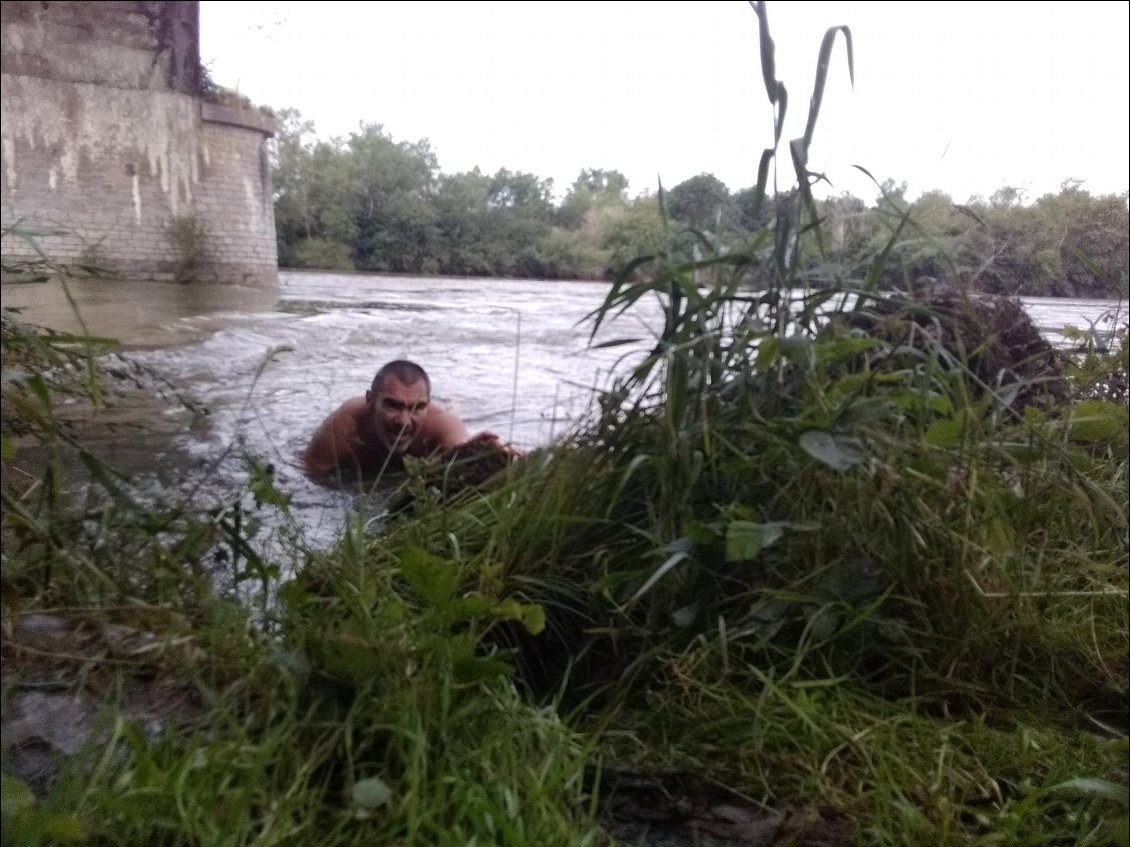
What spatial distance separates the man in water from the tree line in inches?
48.5

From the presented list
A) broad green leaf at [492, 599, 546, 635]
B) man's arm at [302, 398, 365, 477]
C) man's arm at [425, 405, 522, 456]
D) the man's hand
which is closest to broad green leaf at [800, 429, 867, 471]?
broad green leaf at [492, 599, 546, 635]

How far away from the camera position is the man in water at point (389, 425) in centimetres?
482

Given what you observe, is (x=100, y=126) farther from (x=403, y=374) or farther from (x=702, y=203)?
(x=403, y=374)

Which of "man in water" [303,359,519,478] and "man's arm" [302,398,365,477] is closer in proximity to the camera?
"man's arm" [302,398,365,477]

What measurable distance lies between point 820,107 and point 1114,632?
47.7 inches

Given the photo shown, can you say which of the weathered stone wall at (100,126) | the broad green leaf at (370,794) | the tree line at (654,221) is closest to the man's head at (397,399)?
the tree line at (654,221)

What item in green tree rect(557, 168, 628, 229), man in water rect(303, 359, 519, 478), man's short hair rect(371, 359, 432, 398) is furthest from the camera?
man's short hair rect(371, 359, 432, 398)

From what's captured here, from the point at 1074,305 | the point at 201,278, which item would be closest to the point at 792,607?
the point at 1074,305

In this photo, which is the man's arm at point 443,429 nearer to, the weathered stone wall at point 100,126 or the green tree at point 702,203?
the weathered stone wall at point 100,126

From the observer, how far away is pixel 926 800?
1.51m

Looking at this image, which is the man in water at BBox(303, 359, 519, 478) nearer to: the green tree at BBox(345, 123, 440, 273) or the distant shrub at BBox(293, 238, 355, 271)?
the distant shrub at BBox(293, 238, 355, 271)

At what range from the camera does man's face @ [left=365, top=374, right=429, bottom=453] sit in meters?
5.15

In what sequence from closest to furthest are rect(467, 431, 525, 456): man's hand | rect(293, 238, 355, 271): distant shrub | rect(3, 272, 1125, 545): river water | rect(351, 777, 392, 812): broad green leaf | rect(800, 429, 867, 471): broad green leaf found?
rect(351, 777, 392, 812): broad green leaf → rect(800, 429, 867, 471): broad green leaf → rect(3, 272, 1125, 545): river water → rect(467, 431, 525, 456): man's hand → rect(293, 238, 355, 271): distant shrub

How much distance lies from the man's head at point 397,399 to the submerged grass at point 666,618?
107 inches
